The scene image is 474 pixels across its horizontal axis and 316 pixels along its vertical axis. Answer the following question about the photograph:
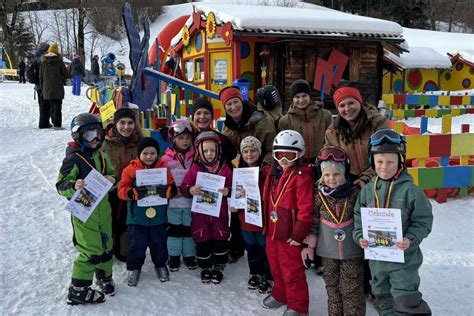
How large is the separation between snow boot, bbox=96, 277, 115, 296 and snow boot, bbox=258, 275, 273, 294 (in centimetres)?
125

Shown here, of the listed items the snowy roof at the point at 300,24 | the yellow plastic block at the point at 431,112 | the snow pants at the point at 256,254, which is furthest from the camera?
the yellow plastic block at the point at 431,112

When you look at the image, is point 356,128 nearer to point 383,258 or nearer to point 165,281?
point 383,258

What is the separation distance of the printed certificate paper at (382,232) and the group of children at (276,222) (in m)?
0.06

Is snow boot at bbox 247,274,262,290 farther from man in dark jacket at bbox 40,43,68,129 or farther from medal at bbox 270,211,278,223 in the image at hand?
man in dark jacket at bbox 40,43,68,129

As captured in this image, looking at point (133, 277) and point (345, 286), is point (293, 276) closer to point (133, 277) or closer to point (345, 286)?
point (345, 286)

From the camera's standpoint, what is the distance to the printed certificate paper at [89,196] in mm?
3531

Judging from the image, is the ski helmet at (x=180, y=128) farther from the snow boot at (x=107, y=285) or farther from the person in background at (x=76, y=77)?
the person in background at (x=76, y=77)

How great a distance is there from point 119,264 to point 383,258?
254 cm

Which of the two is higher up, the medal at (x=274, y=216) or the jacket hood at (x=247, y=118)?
the jacket hood at (x=247, y=118)

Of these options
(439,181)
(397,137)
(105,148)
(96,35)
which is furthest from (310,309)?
(96,35)

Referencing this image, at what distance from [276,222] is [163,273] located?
49.3 inches

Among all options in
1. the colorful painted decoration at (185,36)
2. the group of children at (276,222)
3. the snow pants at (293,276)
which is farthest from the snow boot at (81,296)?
the colorful painted decoration at (185,36)

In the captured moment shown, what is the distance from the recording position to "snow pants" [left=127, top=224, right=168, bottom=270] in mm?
3967

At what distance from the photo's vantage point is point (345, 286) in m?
3.20
